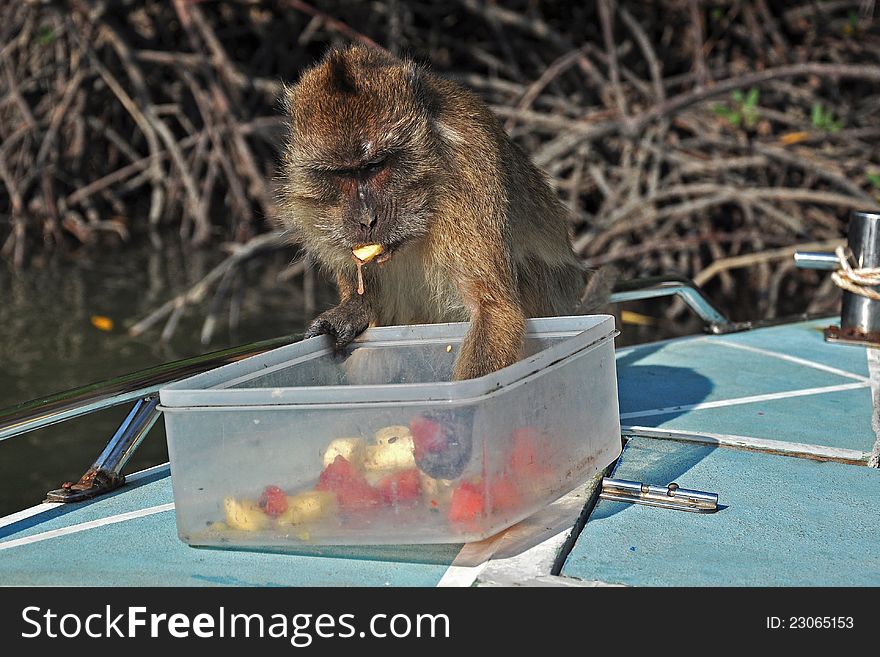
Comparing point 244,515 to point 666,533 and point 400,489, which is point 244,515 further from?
point 666,533

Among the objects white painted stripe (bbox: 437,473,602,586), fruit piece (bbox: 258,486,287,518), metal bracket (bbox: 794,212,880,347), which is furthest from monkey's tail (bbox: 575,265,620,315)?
fruit piece (bbox: 258,486,287,518)

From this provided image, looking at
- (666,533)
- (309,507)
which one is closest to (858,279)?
(666,533)

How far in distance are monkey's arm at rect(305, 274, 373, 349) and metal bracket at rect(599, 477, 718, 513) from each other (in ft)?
2.30

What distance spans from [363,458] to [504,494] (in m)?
0.25

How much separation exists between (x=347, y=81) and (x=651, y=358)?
1.32 m

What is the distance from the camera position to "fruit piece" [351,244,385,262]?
2436 millimetres

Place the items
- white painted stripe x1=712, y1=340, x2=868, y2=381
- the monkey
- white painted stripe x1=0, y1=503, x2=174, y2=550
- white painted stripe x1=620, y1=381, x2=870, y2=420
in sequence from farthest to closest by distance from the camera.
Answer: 1. white painted stripe x1=712, y1=340, x2=868, y2=381
2. white painted stripe x1=620, y1=381, x2=870, y2=420
3. the monkey
4. white painted stripe x1=0, y1=503, x2=174, y2=550

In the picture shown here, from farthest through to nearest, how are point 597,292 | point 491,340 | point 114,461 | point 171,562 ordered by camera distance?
point 597,292, point 491,340, point 114,461, point 171,562

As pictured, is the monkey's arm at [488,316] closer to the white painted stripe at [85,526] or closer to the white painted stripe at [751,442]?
the white painted stripe at [751,442]

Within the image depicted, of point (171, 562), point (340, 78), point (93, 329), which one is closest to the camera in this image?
point (171, 562)

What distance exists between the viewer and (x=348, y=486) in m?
1.84

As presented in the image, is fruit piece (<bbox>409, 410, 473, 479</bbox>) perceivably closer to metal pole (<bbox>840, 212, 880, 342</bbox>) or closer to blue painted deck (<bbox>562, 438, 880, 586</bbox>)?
blue painted deck (<bbox>562, 438, 880, 586</bbox>)

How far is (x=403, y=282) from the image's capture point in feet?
9.09
